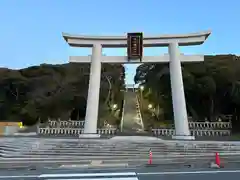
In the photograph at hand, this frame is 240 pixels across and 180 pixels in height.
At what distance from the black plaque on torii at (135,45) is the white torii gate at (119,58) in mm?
691

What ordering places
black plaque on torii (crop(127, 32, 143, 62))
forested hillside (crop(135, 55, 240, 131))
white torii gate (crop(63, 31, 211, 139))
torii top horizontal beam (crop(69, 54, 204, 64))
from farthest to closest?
forested hillside (crop(135, 55, 240, 131)), torii top horizontal beam (crop(69, 54, 204, 64)), black plaque on torii (crop(127, 32, 143, 62)), white torii gate (crop(63, 31, 211, 139))

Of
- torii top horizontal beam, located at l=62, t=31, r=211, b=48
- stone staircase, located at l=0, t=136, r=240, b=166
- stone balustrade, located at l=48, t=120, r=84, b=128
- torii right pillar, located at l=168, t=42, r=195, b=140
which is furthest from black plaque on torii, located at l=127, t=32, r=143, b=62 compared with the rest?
stone balustrade, located at l=48, t=120, r=84, b=128

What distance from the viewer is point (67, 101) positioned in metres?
36.6

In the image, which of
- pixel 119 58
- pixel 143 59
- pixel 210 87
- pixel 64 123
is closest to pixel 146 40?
pixel 143 59

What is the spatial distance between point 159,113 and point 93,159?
29.6m

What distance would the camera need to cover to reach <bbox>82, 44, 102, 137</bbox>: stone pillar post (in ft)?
69.1

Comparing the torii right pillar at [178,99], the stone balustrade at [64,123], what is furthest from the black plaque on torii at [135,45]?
the stone balustrade at [64,123]

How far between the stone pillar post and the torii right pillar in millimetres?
6334

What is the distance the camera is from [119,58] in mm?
22547

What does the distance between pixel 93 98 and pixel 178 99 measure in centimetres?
702

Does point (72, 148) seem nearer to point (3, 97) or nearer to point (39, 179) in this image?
point (39, 179)

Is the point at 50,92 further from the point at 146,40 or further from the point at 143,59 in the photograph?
the point at 146,40

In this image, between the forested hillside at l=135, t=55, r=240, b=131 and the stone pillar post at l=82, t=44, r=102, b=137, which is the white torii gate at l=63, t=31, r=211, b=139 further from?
the forested hillside at l=135, t=55, r=240, b=131

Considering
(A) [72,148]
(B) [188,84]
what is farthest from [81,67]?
(A) [72,148]
